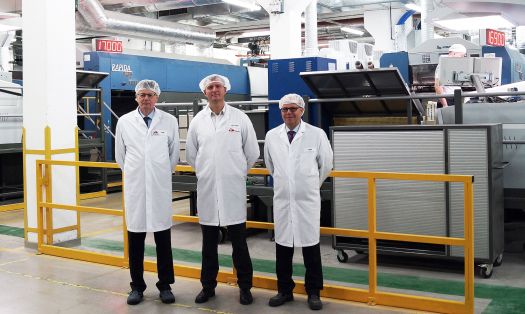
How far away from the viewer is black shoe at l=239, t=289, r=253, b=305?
16.0 ft

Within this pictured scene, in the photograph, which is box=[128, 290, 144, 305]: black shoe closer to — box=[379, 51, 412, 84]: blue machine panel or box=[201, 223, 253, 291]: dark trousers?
box=[201, 223, 253, 291]: dark trousers

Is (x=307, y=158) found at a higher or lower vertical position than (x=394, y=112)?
lower

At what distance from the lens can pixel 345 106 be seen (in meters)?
7.31

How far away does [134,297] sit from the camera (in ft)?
16.4

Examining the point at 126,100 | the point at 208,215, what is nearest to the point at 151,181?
the point at 208,215

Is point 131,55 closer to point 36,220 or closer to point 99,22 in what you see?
point 99,22

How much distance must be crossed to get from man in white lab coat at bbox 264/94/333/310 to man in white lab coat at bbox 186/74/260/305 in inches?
10.5

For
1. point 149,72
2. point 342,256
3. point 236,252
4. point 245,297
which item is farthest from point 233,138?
point 149,72

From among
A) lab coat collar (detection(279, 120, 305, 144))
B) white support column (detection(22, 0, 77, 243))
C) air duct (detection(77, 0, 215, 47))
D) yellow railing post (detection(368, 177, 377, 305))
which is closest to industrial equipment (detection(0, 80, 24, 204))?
white support column (detection(22, 0, 77, 243))

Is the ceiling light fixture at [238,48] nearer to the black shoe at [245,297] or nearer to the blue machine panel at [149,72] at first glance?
the blue machine panel at [149,72]

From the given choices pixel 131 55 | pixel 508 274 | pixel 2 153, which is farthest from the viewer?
pixel 131 55

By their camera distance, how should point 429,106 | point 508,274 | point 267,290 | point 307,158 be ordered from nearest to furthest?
point 307,158, point 267,290, point 508,274, point 429,106

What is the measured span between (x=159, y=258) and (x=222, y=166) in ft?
3.38

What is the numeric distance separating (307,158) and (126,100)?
1088 cm
